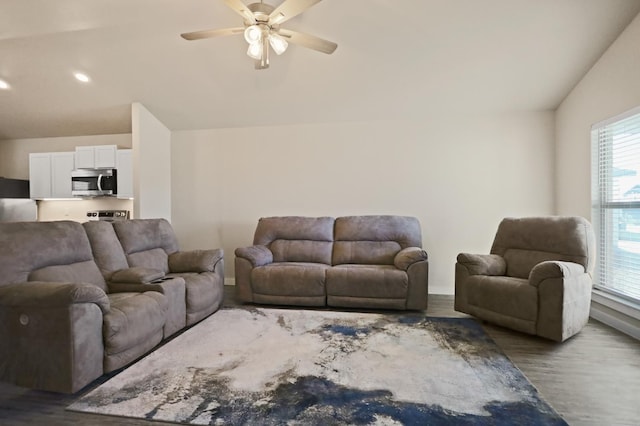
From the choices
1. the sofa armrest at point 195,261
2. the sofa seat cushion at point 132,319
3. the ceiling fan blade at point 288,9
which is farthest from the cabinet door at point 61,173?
the ceiling fan blade at point 288,9

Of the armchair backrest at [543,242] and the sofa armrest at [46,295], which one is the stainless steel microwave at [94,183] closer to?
the sofa armrest at [46,295]

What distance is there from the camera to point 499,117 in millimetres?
4352

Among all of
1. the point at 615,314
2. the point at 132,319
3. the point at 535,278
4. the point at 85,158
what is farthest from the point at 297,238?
the point at 85,158

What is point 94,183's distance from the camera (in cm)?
487

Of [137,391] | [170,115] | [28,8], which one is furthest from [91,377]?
[170,115]

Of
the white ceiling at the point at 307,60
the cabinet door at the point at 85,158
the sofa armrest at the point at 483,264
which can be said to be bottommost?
the sofa armrest at the point at 483,264

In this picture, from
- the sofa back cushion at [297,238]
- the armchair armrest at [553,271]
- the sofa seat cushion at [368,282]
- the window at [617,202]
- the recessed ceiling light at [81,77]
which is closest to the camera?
the armchair armrest at [553,271]

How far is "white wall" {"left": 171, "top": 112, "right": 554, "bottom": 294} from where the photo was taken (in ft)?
14.3

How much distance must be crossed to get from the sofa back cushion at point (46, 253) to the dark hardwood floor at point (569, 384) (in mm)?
736

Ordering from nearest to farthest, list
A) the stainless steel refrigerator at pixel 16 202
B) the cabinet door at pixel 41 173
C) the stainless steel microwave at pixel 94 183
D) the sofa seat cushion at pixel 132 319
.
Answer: the sofa seat cushion at pixel 132 319 → the stainless steel microwave at pixel 94 183 → the stainless steel refrigerator at pixel 16 202 → the cabinet door at pixel 41 173

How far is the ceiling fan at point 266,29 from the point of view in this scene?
2.33 meters

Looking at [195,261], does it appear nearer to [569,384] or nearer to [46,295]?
[46,295]

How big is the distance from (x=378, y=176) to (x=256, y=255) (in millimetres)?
2024

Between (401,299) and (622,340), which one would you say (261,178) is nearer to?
(401,299)
